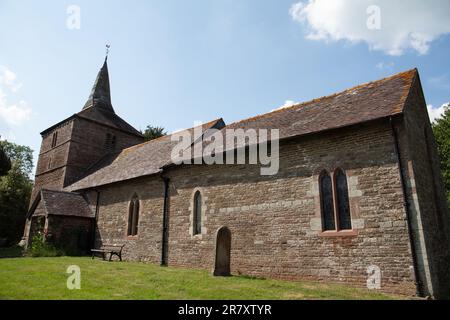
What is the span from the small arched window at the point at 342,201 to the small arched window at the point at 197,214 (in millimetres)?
6041

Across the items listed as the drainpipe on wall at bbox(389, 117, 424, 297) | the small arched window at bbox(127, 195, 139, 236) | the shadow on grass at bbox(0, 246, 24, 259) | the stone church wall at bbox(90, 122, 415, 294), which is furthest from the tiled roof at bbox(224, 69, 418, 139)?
the shadow on grass at bbox(0, 246, 24, 259)

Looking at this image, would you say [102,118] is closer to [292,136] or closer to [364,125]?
[292,136]

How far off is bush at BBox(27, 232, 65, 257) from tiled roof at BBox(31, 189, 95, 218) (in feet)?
5.07

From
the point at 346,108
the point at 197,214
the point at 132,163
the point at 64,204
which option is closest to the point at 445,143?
the point at 346,108

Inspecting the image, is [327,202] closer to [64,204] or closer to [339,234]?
[339,234]

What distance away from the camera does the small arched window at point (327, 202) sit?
10.0 m

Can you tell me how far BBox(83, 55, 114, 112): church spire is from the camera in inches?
1182

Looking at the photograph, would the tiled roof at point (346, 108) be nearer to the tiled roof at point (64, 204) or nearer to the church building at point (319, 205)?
the church building at point (319, 205)

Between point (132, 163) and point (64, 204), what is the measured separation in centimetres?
475

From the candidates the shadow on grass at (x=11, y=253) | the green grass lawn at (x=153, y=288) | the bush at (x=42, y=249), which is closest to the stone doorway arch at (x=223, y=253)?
the green grass lawn at (x=153, y=288)

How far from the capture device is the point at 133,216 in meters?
16.9

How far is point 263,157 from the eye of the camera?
1205 cm

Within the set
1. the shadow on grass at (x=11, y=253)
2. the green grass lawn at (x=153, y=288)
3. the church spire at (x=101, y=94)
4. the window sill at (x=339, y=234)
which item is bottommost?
the green grass lawn at (x=153, y=288)
